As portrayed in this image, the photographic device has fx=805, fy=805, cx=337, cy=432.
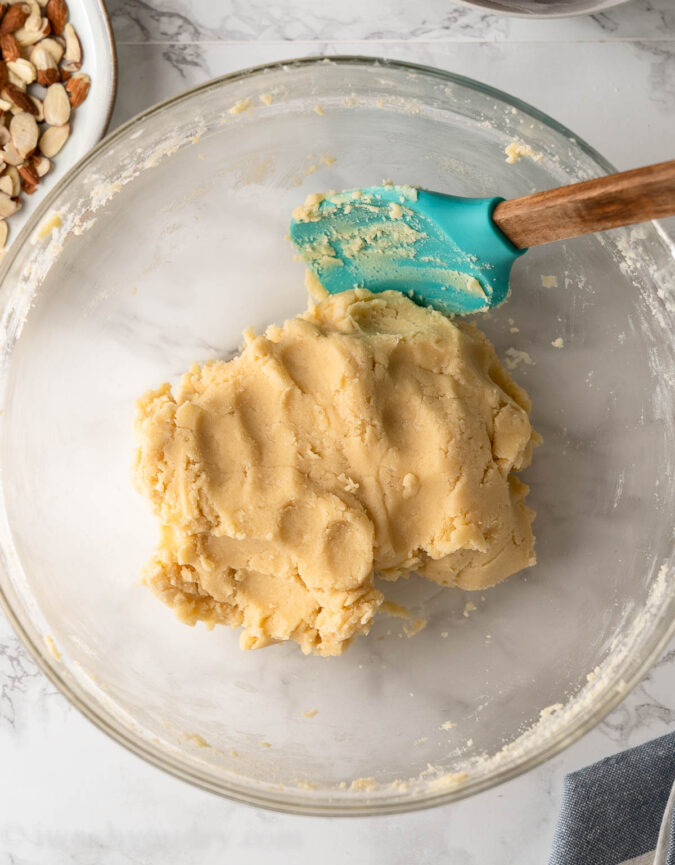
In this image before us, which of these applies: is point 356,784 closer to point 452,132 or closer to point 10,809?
point 10,809

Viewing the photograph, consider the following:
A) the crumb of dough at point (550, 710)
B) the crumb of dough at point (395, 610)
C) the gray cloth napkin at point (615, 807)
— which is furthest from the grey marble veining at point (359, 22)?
the gray cloth napkin at point (615, 807)

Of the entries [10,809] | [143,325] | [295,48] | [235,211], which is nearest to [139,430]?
[143,325]

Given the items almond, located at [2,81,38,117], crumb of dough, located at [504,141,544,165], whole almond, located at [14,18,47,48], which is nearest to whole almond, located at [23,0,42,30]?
whole almond, located at [14,18,47,48]

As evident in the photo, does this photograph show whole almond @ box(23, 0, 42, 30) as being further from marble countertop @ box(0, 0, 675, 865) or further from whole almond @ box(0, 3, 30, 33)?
marble countertop @ box(0, 0, 675, 865)

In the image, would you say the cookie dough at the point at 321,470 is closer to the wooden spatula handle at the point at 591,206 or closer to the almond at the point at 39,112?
the wooden spatula handle at the point at 591,206

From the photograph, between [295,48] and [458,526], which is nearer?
[458,526]

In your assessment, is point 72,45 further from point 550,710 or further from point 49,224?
point 550,710
